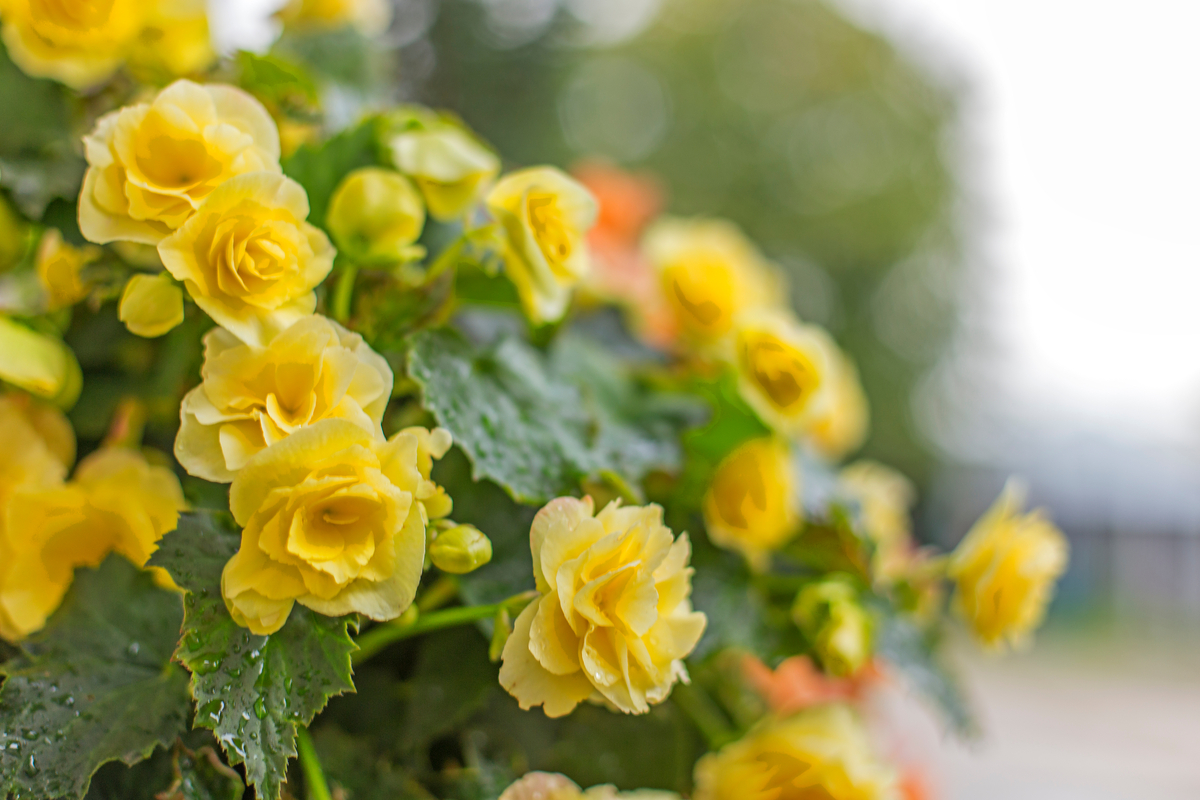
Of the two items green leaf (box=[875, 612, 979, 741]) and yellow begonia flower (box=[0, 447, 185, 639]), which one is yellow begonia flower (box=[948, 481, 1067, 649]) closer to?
green leaf (box=[875, 612, 979, 741])

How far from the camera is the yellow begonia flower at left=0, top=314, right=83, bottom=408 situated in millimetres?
282

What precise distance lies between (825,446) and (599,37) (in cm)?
357

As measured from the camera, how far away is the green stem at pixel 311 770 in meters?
0.25

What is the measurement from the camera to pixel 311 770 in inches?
10.0

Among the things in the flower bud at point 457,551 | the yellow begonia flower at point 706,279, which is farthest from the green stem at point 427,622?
the yellow begonia flower at point 706,279

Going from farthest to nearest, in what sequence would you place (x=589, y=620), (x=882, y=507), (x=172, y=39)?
(x=882, y=507), (x=172, y=39), (x=589, y=620)

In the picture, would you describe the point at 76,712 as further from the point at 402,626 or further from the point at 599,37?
the point at 599,37

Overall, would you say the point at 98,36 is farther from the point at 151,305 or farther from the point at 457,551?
the point at 457,551

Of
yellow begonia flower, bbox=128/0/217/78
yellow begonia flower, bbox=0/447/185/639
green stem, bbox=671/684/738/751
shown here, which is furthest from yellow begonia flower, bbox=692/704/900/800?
yellow begonia flower, bbox=128/0/217/78

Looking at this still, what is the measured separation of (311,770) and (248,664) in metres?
0.05

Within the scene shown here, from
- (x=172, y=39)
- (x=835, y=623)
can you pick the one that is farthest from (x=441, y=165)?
(x=835, y=623)

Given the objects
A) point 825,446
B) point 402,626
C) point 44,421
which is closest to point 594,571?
point 402,626

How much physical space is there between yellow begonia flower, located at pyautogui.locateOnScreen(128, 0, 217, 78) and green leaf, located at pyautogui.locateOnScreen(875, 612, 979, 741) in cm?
42

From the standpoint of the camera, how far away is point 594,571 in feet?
0.77
